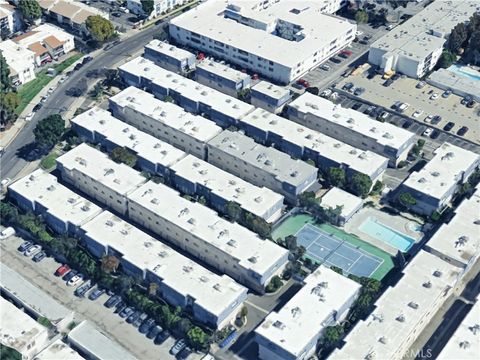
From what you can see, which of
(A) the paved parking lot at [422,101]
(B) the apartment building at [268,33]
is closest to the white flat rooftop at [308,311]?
(A) the paved parking lot at [422,101]

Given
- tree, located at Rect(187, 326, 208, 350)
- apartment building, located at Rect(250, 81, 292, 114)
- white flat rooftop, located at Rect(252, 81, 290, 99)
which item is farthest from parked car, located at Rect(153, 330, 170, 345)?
white flat rooftop, located at Rect(252, 81, 290, 99)

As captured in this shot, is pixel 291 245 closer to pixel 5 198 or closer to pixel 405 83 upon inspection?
pixel 5 198

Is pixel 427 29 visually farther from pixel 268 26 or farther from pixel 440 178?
pixel 440 178

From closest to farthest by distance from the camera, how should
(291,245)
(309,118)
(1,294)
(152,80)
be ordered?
(1,294)
(291,245)
(309,118)
(152,80)

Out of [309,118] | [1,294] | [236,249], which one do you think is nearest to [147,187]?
[236,249]

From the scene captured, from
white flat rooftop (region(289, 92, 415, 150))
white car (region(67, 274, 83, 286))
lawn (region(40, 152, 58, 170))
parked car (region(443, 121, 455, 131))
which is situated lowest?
white car (region(67, 274, 83, 286))

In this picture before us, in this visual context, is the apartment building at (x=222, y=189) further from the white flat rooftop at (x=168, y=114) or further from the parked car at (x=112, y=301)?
the parked car at (x=112, y=301)

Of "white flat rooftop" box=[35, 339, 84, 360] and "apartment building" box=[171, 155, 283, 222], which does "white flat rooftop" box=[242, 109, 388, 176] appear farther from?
"white flat rooftop" box=[35, 339, 84, 360]
